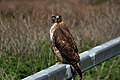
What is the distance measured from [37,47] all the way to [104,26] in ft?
8.08

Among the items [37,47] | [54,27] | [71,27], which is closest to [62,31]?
[54,27]

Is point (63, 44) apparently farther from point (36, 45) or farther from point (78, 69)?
point (36, 45)

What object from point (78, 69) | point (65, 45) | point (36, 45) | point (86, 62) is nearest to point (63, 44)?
point (65, 45)

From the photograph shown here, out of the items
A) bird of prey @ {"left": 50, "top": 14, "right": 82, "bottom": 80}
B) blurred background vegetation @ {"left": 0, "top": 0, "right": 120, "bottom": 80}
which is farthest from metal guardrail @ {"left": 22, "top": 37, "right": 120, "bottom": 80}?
blurred background vegetation @ {"left": 0, "top": 0, "right": 120, "bottom": 80}

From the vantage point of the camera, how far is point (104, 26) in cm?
1071

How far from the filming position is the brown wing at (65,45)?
6.45m

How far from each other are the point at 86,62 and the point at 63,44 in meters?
0.52

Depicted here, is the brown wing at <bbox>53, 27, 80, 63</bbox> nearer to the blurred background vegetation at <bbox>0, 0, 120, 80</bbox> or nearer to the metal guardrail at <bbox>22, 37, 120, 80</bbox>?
the metal guardrail at <bbox>22, 37, 120, 80</bbox>

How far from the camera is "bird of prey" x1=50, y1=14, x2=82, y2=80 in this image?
21.2 ft

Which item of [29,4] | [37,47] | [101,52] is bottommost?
[29,4]

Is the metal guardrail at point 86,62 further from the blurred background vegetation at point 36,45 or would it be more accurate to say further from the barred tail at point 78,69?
the blurred background vegetation at point 36,45

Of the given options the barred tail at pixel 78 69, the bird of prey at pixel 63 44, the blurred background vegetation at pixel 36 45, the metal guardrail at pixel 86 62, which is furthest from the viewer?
the blurred background vegetation at pixel 36 45

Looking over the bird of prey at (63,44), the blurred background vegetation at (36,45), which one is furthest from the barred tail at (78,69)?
the blurred background vegetation at (36,45)

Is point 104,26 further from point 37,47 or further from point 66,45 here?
point 66,45
